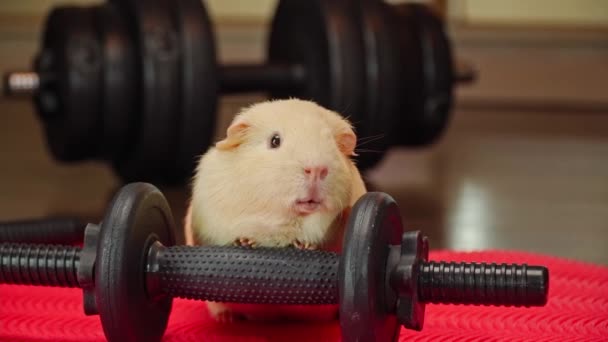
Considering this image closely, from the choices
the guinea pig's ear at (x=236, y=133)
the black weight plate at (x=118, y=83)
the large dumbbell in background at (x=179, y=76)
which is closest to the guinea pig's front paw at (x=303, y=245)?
the guinea pig's ear at (x=236, y=133)

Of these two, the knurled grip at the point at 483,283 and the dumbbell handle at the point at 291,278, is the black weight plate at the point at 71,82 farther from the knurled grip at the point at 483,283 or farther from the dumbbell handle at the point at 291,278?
the knurled grip at the point at 483,283

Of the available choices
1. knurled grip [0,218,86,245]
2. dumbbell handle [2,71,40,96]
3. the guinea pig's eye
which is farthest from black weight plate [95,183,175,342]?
dumbbell handle [2,71,40,96]

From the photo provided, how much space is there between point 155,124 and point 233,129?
32.1 inches

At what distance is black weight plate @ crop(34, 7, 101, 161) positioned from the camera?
67.0 inches

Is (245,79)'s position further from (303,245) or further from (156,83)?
(303,245)

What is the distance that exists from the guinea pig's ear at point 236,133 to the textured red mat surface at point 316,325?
7.2 inches

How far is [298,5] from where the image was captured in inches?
71.0

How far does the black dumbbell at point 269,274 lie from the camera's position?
76 cm

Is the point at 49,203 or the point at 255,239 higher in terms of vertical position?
the point at 255,239

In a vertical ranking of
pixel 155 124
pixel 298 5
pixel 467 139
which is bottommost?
pixel 467 139

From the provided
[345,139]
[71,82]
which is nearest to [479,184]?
[71,82]

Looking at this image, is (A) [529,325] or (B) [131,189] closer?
(B) [131,189]

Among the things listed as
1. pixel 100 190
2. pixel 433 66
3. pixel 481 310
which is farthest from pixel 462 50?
pixel 481 310

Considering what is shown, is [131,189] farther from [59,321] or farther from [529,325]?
[529,325]
